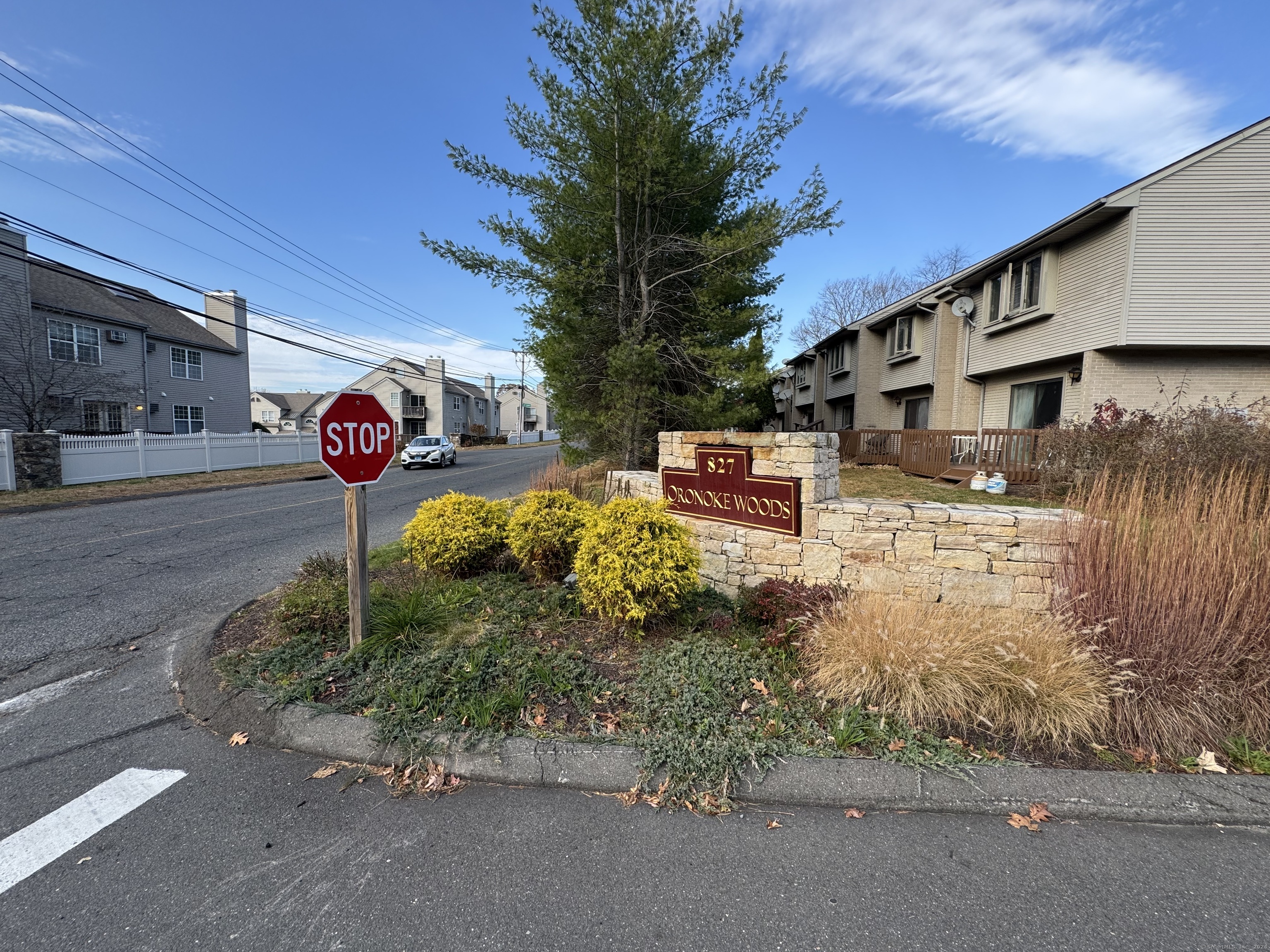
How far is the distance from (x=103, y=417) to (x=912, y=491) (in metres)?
32.7

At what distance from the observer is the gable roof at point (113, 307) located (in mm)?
22219

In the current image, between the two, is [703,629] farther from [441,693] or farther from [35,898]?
[35,898]

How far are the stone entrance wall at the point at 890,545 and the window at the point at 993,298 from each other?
1288 cm

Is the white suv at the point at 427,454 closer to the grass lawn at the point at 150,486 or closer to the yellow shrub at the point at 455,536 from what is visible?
the grass lawn at the point at 150,486

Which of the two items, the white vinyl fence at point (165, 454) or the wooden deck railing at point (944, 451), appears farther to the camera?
the white vinyl fence at point (165, 454)

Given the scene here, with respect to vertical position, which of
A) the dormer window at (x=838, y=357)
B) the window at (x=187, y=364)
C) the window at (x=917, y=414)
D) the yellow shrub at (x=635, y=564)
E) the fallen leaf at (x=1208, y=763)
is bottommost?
the fallen leaf at (x=1208, y=763)

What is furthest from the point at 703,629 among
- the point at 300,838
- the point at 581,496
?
the point at 581,496

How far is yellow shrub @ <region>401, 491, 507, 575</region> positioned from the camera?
5.36 metres

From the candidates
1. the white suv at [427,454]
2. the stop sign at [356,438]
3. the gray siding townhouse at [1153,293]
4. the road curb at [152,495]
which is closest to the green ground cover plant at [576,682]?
the stop sign at [356,438]

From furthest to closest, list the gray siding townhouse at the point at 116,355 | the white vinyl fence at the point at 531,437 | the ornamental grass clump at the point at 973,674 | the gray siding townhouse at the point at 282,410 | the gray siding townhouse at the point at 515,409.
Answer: the gray siding townhouse at the point at 515,409, the gray siding townhouse at the point at 282,410, the white vinyl fence at the point at 531,437, the gray siding townhouse at the point at 116,355, the ornamental grass clump at the point at 973,674

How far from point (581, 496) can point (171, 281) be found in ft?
45.0

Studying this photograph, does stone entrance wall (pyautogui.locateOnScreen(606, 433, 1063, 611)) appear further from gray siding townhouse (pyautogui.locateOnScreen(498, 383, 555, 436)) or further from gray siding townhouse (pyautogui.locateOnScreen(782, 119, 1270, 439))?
gray siding townhouse (pyautogui.locateOnScreen(498, 383, 555, 436))

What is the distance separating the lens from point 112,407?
2436cm

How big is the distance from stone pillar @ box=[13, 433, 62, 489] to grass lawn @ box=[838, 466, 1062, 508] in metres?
19.2
